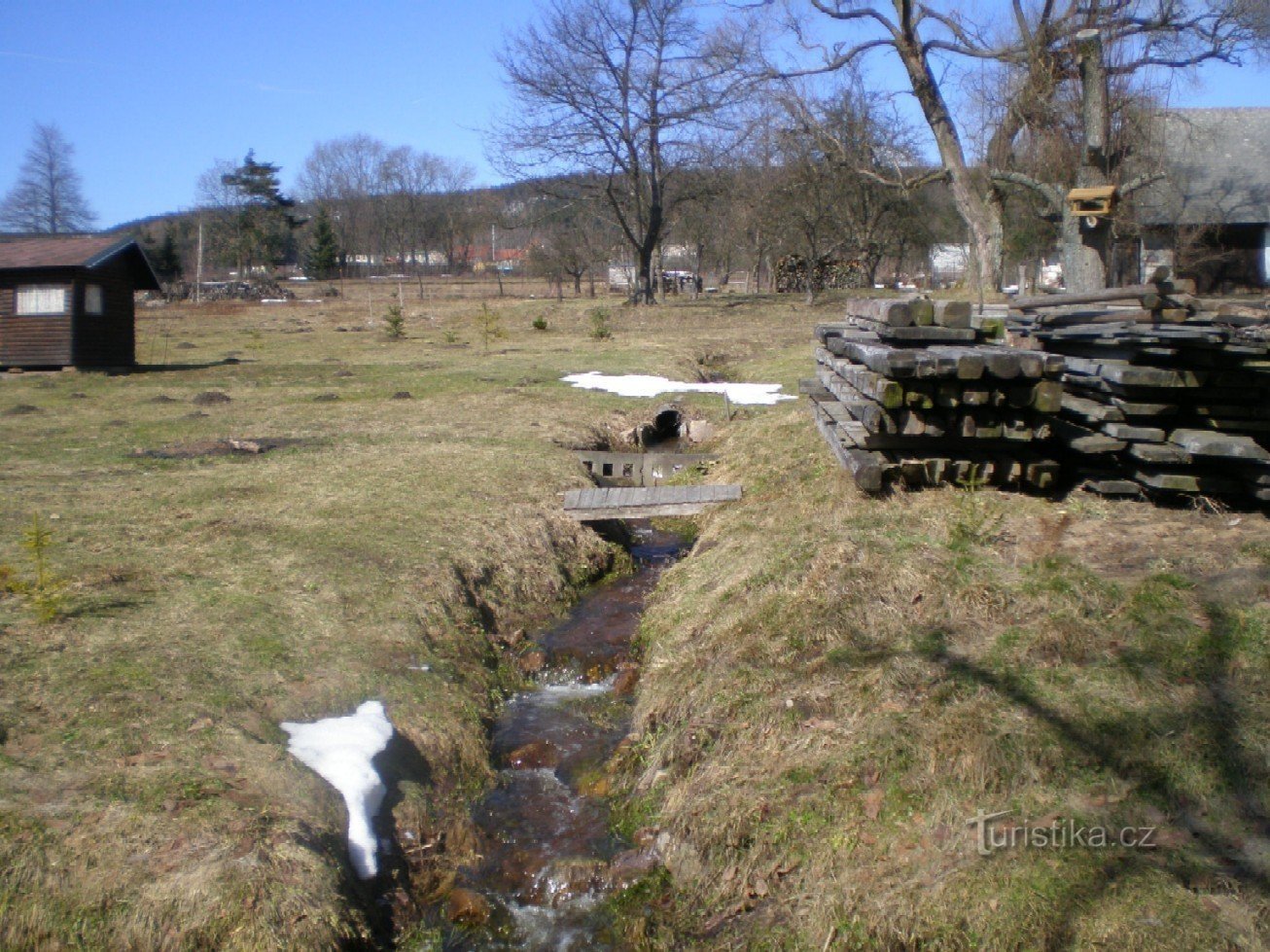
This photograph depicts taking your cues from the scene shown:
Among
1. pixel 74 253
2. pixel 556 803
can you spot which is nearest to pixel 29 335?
pixel 74 253

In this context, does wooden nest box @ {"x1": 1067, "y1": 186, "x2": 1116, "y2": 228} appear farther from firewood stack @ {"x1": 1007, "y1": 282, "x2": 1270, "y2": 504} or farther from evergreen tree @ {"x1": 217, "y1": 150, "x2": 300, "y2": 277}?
evergreen tree @ {"x1": 217, "y1": 150, "x2": 300, "y2": 277}

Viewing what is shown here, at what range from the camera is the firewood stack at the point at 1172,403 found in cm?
616

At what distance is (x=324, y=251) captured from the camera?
177 feet

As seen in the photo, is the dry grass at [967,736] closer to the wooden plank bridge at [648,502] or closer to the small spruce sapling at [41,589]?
the wooden plank bridge at [648,502]

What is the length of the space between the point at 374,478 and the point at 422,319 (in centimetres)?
2264

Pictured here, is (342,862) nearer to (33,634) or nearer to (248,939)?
(248,939)

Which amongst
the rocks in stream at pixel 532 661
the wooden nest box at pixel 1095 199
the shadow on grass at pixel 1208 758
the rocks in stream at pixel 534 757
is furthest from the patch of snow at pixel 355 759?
the wooden nest box at pixel 1095 199

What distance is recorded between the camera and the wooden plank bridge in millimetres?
9305

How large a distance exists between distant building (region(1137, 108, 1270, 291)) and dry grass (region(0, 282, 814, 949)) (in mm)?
21406

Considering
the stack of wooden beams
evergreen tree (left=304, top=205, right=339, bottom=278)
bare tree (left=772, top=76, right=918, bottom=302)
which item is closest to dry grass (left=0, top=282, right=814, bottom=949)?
the stack of wooden beams

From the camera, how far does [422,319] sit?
31250 mm

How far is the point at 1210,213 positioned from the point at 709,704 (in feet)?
98.7

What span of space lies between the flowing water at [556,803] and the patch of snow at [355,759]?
51cm

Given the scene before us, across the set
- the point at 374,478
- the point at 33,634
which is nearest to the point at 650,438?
the point at 374,478
